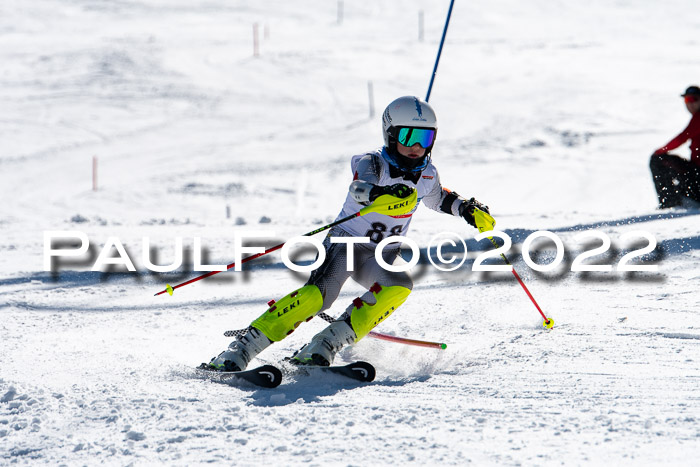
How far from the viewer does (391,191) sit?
12.5 feet

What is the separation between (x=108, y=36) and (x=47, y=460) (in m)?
25.5

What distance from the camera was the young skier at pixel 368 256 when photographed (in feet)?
12.1

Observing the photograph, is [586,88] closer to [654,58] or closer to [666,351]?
[654,58]

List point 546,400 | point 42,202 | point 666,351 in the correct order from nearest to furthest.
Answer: point 546,400, point 666,351, point 42,202

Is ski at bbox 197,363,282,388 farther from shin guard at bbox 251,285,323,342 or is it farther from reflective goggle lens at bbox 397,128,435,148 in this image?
reflective goggle lens at bbox 397,128,435,148

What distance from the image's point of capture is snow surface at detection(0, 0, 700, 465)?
9.58 feet

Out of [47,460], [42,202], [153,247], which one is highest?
[47,460]

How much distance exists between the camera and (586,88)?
20.0 metres

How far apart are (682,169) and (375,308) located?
5.94m

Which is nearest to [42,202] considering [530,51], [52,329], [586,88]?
[52,329]
